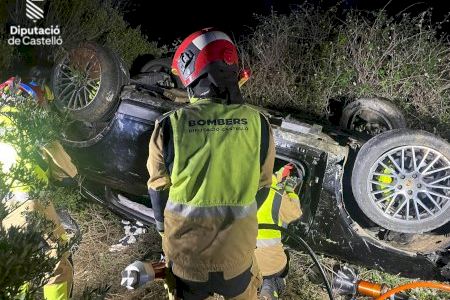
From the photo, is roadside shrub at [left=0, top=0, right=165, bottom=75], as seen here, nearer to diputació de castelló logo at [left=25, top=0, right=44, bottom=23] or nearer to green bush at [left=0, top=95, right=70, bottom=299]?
diputació de castelló logo at [left=25, top=0, right=44, bottom=23]

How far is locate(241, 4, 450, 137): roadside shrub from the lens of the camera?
576 centimetres

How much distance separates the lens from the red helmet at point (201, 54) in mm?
2355

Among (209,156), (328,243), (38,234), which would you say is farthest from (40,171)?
(328,243)

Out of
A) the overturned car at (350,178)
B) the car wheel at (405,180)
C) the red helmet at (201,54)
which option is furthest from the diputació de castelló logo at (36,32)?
the car wheel at (405,180)

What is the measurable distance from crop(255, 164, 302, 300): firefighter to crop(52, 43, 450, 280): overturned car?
1.28 ft

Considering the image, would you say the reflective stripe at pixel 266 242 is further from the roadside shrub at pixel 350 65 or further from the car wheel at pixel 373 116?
the roadside shrub at pixel 350 65

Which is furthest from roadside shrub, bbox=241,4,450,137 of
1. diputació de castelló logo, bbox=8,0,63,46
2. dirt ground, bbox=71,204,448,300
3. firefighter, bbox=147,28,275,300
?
firefighter, bbox=147,28,275,300

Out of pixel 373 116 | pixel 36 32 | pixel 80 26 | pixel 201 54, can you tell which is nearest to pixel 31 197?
pixel 201 54

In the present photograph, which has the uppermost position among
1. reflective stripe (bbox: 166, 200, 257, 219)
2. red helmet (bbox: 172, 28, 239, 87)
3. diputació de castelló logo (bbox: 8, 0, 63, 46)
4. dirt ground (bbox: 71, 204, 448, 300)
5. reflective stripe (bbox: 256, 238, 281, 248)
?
red helmet (bbox: 172, 28, 239, 87)

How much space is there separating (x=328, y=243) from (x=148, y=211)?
5.18 ft

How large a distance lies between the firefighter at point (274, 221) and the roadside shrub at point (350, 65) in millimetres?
2801

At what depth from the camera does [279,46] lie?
671 cm

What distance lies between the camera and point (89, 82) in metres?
4.44

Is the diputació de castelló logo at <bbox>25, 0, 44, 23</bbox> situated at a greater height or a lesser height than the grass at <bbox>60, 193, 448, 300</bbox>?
greater
